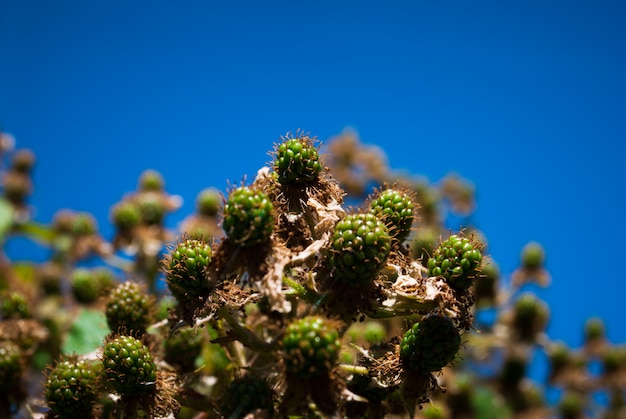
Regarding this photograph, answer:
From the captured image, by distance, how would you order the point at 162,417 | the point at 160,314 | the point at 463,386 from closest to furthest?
the point at 162,417 → the point at 160,314 → the point at 463,386

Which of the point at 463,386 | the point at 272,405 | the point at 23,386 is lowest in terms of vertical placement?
the point at 272,405

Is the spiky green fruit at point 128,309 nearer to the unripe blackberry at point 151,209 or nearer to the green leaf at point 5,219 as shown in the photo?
the unripe blackberry at point 151,209

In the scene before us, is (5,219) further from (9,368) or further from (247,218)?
(247,218)

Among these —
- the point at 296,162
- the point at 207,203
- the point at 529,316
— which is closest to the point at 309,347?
the point at 296,162

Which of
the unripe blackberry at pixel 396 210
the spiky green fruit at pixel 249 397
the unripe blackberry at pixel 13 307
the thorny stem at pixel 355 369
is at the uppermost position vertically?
the unripe blackberry at pixel 396 210

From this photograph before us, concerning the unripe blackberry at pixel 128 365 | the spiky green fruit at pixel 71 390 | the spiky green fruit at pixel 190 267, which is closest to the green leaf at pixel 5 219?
the spiky green fruit at pixel 71 390

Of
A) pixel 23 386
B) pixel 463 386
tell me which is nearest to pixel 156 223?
pixel 23 386

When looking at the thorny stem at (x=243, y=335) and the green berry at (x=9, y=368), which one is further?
the green berry at (x=9, y=368)

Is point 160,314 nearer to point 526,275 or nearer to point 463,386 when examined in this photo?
point 463,386
